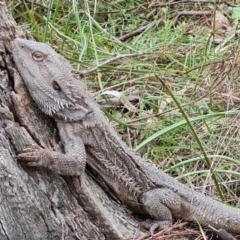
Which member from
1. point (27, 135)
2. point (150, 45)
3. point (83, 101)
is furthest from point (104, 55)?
point (27, 135)

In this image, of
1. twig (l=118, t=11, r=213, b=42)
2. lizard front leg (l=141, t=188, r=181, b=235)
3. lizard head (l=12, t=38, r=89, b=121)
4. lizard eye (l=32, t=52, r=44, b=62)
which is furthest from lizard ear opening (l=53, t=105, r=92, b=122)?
twig (l=118, t=11, r=213, b=42)

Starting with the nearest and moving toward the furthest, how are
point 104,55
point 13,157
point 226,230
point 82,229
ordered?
point 13,157
point 82,229
point 226,230
point 104,55

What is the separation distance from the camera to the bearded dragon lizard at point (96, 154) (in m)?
3.02

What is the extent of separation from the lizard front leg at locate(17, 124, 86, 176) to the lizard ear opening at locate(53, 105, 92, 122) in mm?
72

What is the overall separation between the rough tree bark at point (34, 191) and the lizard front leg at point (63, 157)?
0.14ft

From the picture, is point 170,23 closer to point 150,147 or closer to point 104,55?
point 104,55

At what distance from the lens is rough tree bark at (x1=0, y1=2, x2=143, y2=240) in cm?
271

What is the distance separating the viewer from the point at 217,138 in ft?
13.9

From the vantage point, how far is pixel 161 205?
331cm

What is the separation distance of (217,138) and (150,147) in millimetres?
492

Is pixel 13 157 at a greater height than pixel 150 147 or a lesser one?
greater

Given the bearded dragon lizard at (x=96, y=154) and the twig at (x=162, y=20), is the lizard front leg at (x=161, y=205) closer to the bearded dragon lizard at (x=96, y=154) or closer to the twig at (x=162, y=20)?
the bearded dragon lizard at (x=96, y=154)

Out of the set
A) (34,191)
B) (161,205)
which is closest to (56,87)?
(34,191)

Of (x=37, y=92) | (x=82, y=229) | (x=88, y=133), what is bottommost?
(x=82, y=229)
